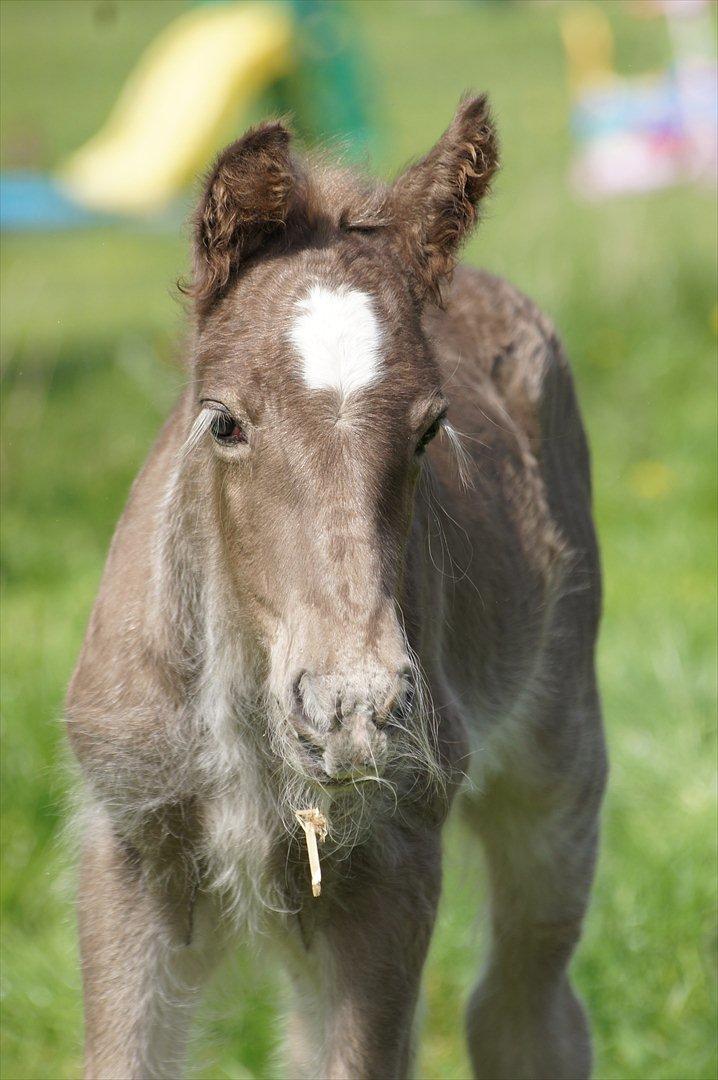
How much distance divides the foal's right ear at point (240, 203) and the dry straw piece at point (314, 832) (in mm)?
939

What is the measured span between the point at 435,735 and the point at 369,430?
68 centimetres

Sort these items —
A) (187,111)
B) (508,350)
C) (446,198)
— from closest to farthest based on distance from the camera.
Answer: (446,198) < (508,350) < (187,111)

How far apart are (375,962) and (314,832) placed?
37 centimetres

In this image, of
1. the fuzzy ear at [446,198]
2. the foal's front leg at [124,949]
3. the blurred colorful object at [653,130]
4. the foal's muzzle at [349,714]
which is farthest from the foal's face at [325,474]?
the blurred colorful object at [653,130]

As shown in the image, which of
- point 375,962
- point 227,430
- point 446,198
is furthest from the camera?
point 375,962

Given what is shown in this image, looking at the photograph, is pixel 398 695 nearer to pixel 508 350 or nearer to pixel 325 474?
pixel 325 474

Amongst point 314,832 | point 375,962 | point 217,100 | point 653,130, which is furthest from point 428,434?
point 653,130

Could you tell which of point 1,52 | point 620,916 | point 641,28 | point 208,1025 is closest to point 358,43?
point 620,916

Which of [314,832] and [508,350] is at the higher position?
[508,350]

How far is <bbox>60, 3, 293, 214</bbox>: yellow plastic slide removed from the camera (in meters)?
10.2

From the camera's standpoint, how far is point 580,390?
799cm

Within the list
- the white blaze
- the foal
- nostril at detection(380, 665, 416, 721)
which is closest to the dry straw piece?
the foal

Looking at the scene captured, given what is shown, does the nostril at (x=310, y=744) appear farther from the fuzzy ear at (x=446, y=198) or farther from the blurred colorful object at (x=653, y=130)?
the blurred colorful object at (x=653, y=130)

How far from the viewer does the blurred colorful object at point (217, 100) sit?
10.2 m
